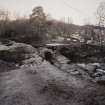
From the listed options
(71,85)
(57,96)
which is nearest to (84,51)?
(71,85)

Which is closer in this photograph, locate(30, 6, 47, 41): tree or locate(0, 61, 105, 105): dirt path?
locate(0, 61, 105, 105): dirt path

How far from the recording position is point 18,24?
23328 millimetres

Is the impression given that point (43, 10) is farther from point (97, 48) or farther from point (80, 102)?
point (80, 102)

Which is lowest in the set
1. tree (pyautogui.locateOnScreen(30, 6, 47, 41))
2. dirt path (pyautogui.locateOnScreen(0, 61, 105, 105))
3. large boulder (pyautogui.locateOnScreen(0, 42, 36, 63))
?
dirt path (pyautogui.locateOnScreen(0, 61, 105, 105))

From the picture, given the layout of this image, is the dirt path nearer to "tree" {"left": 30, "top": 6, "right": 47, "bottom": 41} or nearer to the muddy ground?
the muddy ground

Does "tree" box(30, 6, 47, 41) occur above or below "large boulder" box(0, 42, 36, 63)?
above

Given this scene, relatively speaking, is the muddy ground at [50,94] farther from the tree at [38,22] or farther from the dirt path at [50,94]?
the tree at [38,22]

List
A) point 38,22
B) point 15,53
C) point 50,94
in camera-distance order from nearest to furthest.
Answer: point 50,94, point 15,53, point 38,22

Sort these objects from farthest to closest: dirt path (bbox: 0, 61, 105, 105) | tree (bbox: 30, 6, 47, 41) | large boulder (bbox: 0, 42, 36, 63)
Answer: tree (bbox: 30, 6, 47, 41), large boulder (bbox: 0, 42, 36, 63), dirt path (bbox: 0, 61, 105, 105)

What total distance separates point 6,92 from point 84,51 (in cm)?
1325

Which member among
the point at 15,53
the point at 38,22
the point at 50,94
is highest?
the point at 38,22

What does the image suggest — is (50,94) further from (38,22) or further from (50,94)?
(38,22)

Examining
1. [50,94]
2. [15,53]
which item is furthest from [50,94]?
[15,53]

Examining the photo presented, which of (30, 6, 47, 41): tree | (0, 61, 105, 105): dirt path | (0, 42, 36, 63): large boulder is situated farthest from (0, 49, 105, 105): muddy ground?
(30, 6, 47, 41): tree
